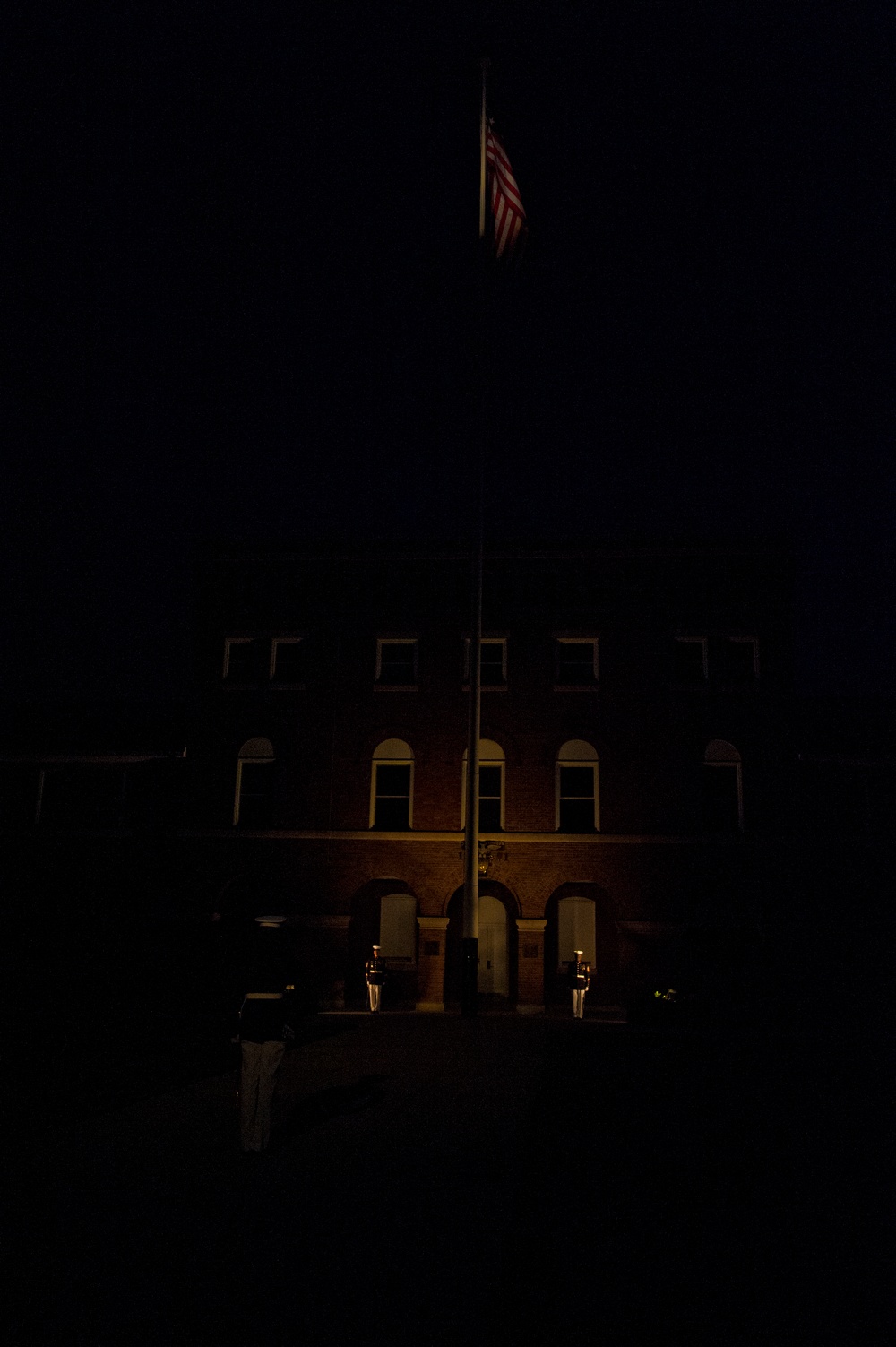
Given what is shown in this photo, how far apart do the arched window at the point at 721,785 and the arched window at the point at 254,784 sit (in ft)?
38.5

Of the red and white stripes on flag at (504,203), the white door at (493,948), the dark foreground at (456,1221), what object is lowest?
the dark foreground at (456,1221)

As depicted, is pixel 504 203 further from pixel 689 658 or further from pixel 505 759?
pixel 505 759

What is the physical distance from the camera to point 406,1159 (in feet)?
30.0

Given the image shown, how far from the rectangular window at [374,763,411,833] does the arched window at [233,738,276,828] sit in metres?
2.95

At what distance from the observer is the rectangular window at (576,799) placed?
1153 inches

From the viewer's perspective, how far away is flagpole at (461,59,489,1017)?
21.5m

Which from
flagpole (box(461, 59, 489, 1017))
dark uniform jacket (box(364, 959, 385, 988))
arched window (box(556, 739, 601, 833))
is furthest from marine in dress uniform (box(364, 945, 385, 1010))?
arched window (box(556, 739, 601, 833))

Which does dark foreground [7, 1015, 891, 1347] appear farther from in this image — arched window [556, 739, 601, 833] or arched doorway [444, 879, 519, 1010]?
arched window [556, 739, 601, 833]

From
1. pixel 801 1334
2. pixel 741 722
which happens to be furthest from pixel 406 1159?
pixel 741 722

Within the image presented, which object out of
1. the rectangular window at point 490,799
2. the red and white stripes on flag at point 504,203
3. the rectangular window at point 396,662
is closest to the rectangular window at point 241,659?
the rectangular window at point 396,662

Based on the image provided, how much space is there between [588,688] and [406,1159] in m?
21.2

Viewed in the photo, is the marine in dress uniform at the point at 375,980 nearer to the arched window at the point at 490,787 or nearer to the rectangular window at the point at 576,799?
the arched window at the point at 490,787

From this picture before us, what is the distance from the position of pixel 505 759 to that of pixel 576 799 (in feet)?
7.13

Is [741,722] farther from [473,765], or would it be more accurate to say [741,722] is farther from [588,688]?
[473,765]
